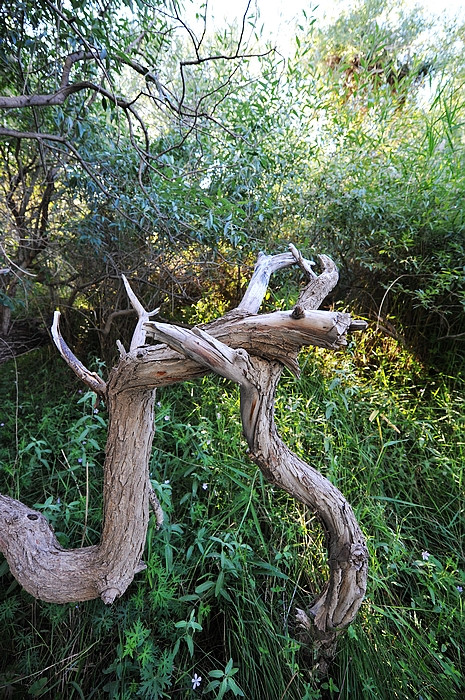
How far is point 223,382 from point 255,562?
2.97ft

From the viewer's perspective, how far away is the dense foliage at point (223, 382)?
4.00ft

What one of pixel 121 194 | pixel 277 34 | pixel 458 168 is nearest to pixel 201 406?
pixel 121 194

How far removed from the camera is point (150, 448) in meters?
1.04

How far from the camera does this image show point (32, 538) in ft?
3.55

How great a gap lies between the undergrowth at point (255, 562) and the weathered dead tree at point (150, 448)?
0.16 meters

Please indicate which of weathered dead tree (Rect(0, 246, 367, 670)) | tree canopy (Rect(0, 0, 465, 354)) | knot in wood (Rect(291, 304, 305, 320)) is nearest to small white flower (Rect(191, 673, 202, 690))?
weathered dead tree (Rect(0, 246, 367, 670))

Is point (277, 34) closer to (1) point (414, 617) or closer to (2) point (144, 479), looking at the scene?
(2) point (144, 479)

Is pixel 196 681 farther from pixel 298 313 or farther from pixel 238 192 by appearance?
pixel 238 192

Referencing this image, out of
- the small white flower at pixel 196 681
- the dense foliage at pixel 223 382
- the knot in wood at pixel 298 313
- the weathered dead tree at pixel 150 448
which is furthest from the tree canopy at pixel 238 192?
the small white flower at pixel 196 681

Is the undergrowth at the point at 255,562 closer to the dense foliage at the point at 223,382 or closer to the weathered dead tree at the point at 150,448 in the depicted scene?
the dense foliage at the point at 223,382

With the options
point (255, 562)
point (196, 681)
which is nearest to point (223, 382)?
point (255, 562)

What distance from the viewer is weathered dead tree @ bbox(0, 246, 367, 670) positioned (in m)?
0.78

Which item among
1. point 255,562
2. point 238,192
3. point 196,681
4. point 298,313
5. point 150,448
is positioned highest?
point 238,192

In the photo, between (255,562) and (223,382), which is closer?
(255,562)
